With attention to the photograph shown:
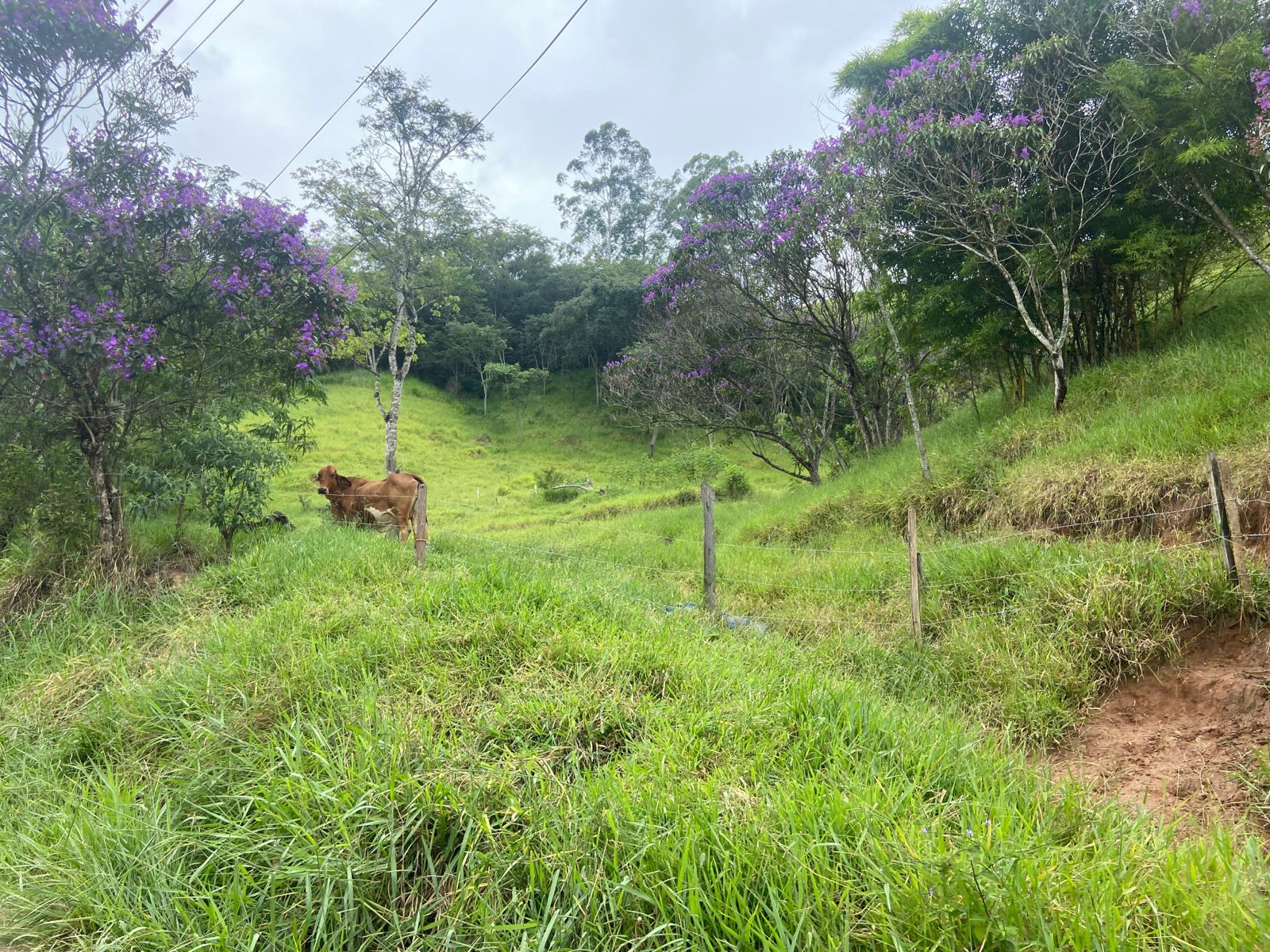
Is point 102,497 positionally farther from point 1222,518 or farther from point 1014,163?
point 1014,163

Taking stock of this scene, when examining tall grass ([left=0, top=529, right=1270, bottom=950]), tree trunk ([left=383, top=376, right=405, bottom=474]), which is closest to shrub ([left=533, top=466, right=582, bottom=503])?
tree trunk ([left=383, top=376, right=405, bottom=474])

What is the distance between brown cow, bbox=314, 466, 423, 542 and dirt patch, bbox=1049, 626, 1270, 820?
320 inches

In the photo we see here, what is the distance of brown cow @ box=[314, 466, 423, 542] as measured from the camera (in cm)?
945

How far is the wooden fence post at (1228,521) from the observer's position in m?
3.90

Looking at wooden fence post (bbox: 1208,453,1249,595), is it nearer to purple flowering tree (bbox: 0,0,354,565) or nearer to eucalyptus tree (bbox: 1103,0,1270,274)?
eucalyptus tree (bbox: 1103,0,1270,274)

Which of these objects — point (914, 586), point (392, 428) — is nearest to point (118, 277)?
point (914, 586)

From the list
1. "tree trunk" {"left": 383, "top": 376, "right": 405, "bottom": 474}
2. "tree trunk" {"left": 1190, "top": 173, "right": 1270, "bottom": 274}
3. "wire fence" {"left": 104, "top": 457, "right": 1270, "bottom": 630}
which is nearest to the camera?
"wire fence" {"left": 104, "top": 457, "right": 1270, "bottom": 630}

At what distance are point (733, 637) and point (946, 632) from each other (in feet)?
5.63

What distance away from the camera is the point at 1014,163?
7.45 meters

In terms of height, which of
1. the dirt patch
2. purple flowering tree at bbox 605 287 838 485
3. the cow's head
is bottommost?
the dirt patch

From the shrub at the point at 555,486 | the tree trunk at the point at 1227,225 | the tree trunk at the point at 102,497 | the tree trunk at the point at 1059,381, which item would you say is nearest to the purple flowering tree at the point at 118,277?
the tree trunk at the point at 102,497

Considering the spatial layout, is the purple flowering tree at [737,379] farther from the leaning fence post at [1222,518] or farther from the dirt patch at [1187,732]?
the dirt patch at [1187,732]

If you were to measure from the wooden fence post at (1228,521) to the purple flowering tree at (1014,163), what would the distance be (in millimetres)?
3546

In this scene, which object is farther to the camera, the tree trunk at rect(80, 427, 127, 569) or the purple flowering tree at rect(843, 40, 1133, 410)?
the purple flowering tree at rect(843, 40, 1133, 410)
